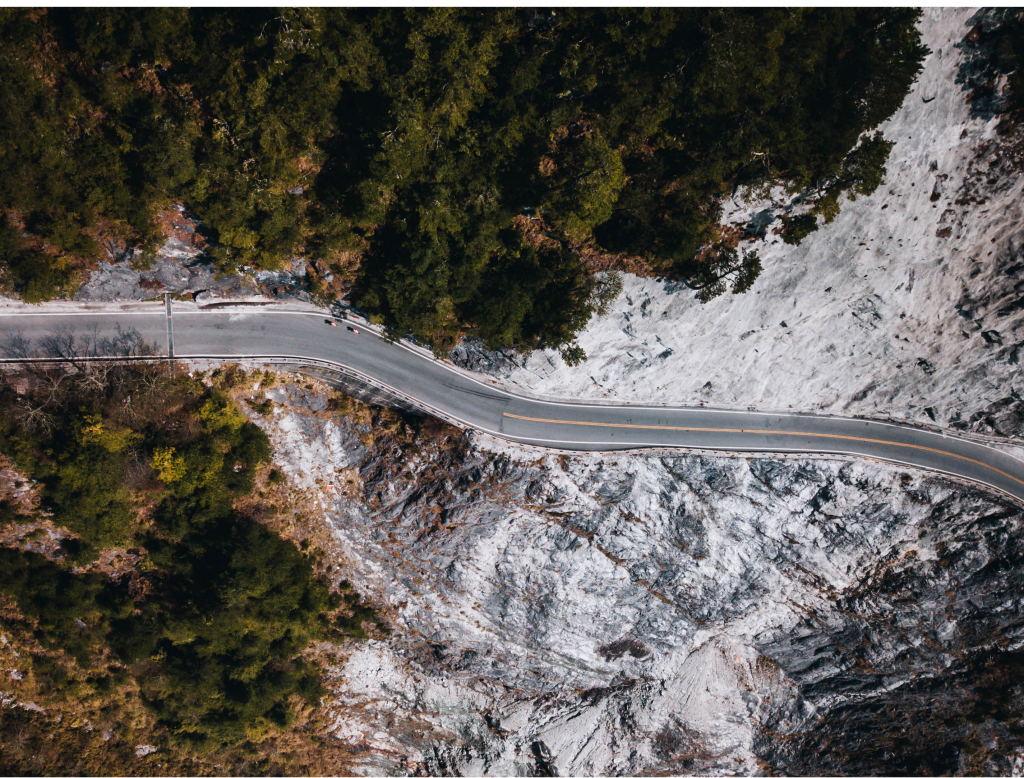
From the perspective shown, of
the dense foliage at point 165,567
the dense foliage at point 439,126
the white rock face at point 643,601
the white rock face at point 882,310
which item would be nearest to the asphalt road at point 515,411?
the white rock face at point 882,310

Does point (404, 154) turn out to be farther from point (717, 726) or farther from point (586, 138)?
point (717, 726)

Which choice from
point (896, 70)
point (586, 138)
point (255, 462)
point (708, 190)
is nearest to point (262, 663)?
point (255, 462)

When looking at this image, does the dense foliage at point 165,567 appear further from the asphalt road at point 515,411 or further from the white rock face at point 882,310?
the white rock face at point 882,310

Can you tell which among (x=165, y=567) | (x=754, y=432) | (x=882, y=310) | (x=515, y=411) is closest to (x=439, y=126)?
(x=515, y=411)

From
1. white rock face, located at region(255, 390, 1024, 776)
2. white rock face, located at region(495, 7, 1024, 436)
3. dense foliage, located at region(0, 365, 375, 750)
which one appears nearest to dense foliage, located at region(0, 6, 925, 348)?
white rock face, located at region(495, 7, 1024, 436)

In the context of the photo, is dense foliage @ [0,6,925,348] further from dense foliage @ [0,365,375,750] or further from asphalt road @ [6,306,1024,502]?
dense foliage @ [0,365,375,750]

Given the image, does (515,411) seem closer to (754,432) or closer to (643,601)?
(754,432)
